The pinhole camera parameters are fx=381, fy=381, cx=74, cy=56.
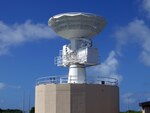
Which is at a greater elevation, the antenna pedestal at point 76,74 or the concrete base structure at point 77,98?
the antenna pedestal at point 76,74

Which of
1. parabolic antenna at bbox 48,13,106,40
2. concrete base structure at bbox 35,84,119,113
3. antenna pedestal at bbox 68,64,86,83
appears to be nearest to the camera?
concrete base structure at bbox 35,84,119,113

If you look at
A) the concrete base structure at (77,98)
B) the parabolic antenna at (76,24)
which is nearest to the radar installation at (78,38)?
the parabolic antenna at (76,24)

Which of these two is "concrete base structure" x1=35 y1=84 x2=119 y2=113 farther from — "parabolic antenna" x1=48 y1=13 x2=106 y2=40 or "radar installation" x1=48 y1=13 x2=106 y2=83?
"parabolic antenna" x1=48 y1=13 x2=106 y2=40

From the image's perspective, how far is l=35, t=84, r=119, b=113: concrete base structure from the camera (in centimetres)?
3719

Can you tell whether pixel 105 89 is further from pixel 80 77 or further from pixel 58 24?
pixel 58 24

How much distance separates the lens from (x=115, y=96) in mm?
39906

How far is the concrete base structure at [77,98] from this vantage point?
3719 centimetres

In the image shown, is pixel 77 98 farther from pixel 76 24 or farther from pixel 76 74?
pixel 76 24

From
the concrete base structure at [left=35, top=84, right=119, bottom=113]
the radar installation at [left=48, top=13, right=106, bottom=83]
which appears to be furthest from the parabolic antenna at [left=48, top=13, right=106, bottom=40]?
the concrete base structure at [left=35, top=84, right=119, bottom=113]

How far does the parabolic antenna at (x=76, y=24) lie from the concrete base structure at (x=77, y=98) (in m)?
6.24

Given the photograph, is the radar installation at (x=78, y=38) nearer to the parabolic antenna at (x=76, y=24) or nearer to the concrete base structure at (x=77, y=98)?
the parabolic antenna at (x=76, y=24)

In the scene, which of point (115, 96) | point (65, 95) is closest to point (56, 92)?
point (65, 95)

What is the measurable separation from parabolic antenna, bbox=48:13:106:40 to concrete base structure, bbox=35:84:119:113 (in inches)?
246

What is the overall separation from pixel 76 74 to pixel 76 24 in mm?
5302
